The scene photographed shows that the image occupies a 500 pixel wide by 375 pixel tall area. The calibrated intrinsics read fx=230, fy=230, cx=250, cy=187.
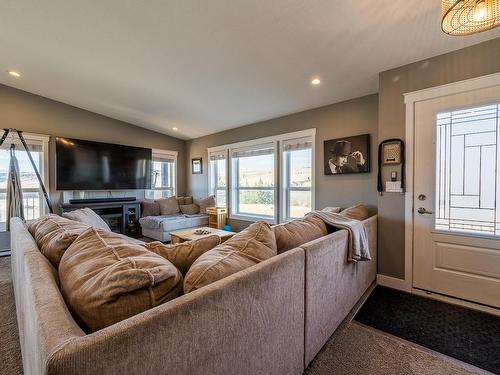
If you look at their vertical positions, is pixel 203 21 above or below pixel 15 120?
above

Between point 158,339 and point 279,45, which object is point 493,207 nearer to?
point 279,45

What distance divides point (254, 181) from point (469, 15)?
382 centimetres

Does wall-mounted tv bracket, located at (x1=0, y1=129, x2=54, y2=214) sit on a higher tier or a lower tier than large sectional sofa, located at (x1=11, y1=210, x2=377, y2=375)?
higher

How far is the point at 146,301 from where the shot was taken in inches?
29.2

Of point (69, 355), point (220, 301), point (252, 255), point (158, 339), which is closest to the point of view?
point (69, 355)

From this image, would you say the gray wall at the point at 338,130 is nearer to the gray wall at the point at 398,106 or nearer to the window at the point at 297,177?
the window at the point at 297,177

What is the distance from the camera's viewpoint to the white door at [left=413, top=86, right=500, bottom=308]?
2.10 meters

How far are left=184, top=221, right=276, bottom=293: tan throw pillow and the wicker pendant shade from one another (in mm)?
1550

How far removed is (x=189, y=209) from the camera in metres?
5.63

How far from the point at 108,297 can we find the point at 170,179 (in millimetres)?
5784

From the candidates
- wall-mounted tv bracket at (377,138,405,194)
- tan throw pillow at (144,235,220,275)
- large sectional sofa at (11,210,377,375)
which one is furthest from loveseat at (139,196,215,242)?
wall-mounted tv bracket at (377,138,405,194)

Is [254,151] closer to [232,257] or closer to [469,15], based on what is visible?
[469,15]

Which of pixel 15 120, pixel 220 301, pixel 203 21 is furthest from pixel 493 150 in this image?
pixel 15 120

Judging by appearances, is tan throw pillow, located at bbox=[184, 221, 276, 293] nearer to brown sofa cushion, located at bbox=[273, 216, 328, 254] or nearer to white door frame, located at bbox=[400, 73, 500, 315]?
brown sofa cushion, located at bbox=[273, 216, 328, 254]
